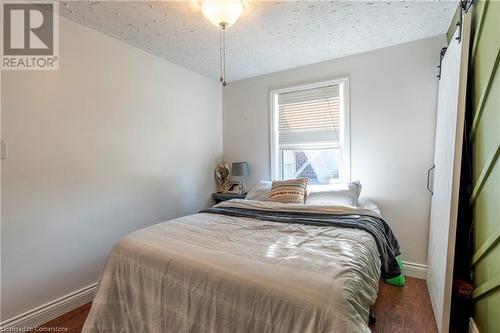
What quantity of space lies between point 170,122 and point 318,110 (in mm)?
1827

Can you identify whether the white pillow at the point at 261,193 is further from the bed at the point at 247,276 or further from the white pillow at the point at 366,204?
the white pillow at the point at 366,204

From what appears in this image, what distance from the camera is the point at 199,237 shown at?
1645mm

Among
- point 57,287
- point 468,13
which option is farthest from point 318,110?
point 57,287

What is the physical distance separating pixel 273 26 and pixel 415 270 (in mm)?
2739

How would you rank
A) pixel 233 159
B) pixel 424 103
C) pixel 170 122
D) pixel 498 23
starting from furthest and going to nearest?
pixel 233 159 < pixel 170 122 < pixel 424 103 < pixel 498 23

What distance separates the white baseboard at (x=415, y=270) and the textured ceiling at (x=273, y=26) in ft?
7.44

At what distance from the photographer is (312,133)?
3.21 metres

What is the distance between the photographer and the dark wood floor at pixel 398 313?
1780mm

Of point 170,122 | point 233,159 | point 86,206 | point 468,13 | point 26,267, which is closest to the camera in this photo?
point 468,13

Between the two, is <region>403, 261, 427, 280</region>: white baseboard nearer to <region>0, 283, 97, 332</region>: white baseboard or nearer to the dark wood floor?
the dark wood floor

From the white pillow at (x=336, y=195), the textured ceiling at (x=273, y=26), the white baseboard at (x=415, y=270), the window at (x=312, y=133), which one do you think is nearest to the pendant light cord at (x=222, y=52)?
the textured ceiling at (x=273, y=26)

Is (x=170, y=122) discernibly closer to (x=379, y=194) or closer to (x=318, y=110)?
(x=318, y=110)

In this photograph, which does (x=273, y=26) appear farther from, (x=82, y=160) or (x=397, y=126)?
(x=82, y=160)

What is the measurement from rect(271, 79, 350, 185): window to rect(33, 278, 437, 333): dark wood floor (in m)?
1.22
